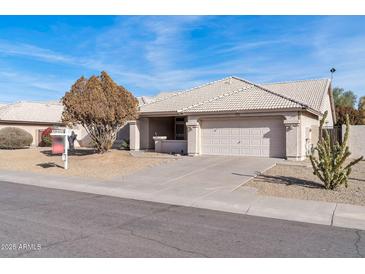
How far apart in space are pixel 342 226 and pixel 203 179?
6661mm

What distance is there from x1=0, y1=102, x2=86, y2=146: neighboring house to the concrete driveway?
2051 centimetres

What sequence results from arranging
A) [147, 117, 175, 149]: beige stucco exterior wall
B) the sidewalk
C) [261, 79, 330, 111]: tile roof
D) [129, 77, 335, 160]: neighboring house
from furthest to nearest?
[147, 117, 175, 149]: beige stucco exterior wall → [261, 79, 330, 111]: tile roof → [129, 77, 335, 160]: neighboring house → the sidewalk

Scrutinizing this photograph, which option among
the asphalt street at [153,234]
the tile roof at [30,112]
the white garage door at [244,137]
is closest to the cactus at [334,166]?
the asphalt street at [153,234]

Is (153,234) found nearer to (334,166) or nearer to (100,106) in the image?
(334,166)

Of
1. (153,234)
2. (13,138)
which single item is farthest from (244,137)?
(13,138)

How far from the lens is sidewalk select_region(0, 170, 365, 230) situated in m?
8.19

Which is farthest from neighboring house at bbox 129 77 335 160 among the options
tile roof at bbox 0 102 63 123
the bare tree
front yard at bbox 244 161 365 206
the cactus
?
tile roof at bbox 0 102 63 123

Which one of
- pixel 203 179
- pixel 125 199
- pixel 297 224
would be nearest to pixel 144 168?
pixel 203 179

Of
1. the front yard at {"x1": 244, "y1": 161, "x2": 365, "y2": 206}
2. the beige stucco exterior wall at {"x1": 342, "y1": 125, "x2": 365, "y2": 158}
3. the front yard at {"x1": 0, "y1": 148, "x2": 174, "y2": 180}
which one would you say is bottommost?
the front yard at {"x1": 244, "y1": 161, "x2": 365, "y2": 206}

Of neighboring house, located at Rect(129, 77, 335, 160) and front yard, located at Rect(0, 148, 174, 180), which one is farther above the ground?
neighboring house, located at Rect(129, 77, 335, 160)

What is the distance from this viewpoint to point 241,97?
21.9 meters

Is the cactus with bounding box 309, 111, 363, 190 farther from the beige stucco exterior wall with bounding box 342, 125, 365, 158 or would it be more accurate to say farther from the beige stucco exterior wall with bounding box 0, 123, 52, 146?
the beige stucco exterior wall with bounding box 0, 123, 52, 146

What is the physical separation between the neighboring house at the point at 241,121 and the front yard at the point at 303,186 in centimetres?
393

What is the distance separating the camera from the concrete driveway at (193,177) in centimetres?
1132
